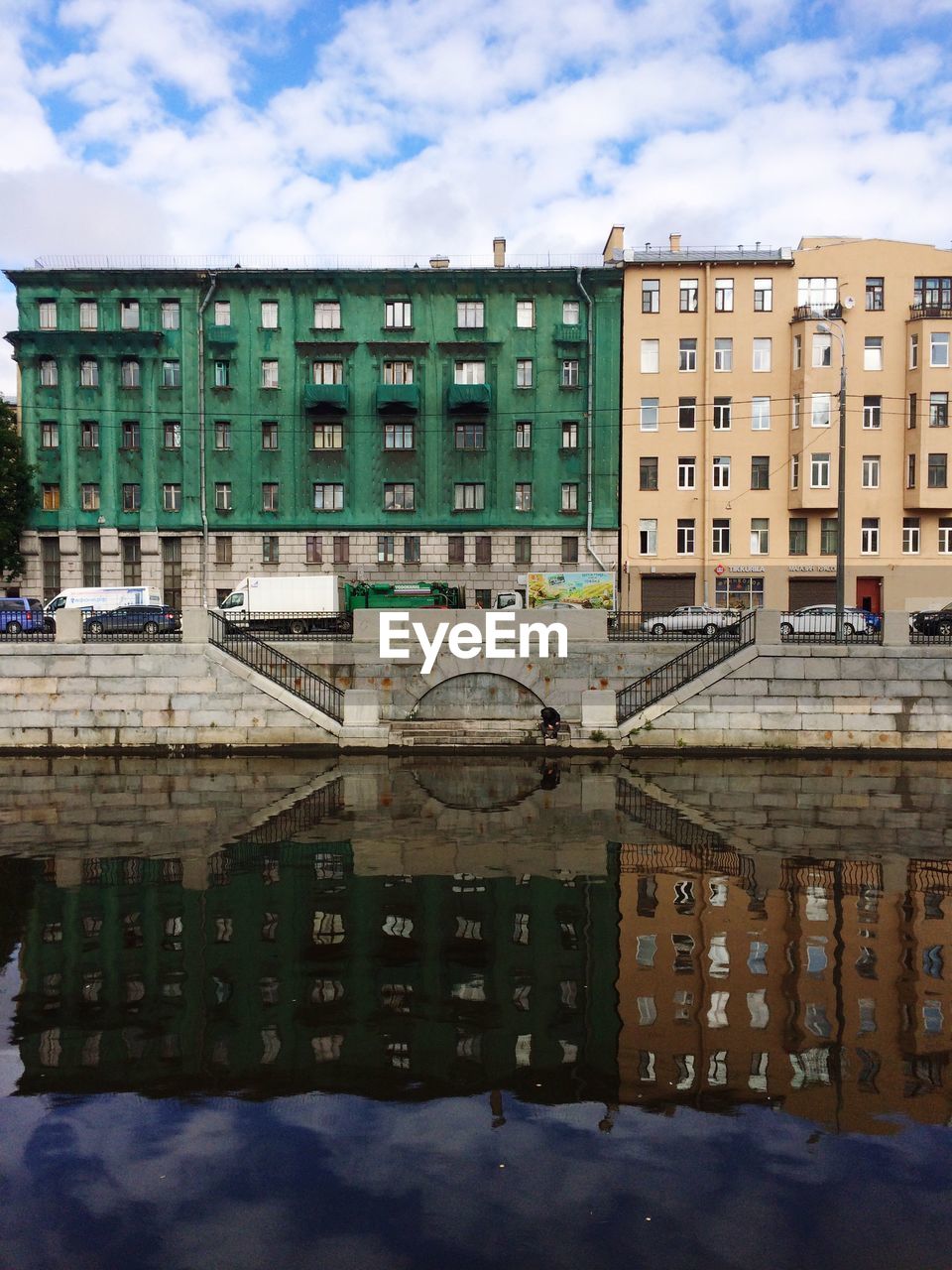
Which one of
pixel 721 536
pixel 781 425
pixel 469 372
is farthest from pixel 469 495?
pixel 781 425

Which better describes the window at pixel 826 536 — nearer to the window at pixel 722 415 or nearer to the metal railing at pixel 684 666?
the window at pixel 722 415

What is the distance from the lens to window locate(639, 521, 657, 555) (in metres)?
48.3

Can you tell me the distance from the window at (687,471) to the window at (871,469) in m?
8.53

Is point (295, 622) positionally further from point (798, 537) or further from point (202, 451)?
point (798, 537)

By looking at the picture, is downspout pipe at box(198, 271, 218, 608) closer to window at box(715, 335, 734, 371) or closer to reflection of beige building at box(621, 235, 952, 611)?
reflection of beige building at box(621, 235, 952, 611)

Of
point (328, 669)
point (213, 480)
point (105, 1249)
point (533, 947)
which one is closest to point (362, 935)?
point (533, 947)

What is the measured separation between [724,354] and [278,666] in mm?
31821

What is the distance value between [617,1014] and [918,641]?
20947mm

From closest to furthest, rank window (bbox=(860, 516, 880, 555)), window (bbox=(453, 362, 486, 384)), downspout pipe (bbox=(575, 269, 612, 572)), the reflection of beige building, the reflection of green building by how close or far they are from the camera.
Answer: the reflection of green building
the reflection of beige building
window (bbox=(860, 516, 880, 555))
downspout pipe (bbox=(575, 269, 612, 572))
window (bbox=(453, 362, 486, 384))

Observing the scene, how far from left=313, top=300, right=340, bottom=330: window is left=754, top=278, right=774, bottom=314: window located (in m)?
21.7

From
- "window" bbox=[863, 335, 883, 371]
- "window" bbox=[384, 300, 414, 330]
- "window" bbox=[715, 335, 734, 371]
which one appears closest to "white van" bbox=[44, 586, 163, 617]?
"window" bbox=[384, 300, 414, 330]

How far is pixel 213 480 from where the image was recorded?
48.1 metres

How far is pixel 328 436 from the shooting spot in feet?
158

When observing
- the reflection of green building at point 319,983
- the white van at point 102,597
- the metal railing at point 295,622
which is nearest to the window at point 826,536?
the metal railing at point 295,622
